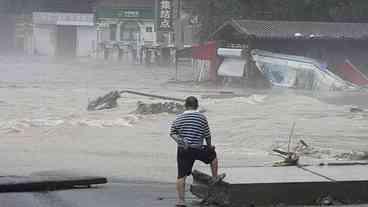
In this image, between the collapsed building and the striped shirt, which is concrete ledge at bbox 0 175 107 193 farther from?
the collapsed building

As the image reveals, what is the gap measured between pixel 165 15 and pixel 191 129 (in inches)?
2032

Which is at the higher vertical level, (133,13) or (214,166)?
(133,13)

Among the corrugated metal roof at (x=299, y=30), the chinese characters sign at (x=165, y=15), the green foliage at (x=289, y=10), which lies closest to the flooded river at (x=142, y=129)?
the corrugated metal roof at (x=299, y=30)

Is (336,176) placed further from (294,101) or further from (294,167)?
(294,101)

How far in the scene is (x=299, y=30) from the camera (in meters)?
39.1

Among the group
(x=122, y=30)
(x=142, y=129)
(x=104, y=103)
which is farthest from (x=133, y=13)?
(x=142, y=129)

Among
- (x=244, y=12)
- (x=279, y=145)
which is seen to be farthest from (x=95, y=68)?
(x=279, y=145)

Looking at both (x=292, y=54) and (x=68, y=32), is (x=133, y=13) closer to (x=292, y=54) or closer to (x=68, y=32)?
(x=68, y=32)

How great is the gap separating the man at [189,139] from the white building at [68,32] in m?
59.6

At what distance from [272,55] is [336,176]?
28.4 metres

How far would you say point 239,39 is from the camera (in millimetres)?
40125

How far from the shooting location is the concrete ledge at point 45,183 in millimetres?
10469

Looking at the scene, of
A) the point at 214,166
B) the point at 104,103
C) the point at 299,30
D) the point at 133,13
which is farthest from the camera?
the point at 133,13

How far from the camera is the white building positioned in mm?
69000
